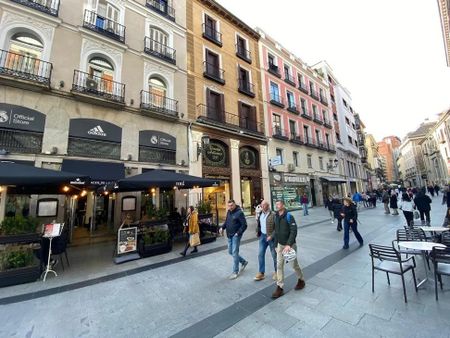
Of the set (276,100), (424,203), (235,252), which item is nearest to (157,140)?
(235,252)

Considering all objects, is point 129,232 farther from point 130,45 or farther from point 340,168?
point 340,168

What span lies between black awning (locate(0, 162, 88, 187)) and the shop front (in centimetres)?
1550

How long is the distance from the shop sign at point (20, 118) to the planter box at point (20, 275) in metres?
6.51

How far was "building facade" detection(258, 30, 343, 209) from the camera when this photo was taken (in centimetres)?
2027

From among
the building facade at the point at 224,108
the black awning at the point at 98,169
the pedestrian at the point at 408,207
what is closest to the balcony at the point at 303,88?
the building facade at the point at 224,108

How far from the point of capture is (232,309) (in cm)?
370

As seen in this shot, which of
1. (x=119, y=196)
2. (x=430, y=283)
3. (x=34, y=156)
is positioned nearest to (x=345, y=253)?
(x=430, y=283)

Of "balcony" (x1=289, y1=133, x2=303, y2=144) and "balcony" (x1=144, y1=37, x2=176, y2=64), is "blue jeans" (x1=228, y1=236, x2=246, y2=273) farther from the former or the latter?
"balcony" (x1=289, y1=133, x2=303, y2=144)

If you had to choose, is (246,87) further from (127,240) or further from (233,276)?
(233,276)

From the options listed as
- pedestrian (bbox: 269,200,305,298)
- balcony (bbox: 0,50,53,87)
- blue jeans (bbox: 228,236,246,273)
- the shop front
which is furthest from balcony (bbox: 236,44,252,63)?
pedestrian (bbox: 269,200,305,298)

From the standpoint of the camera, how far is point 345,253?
6.61 meters

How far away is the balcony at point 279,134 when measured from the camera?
2008 cm

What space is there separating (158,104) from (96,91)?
3.50 m

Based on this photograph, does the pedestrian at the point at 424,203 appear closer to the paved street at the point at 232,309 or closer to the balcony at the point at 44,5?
the paved street at the point at 232,309
